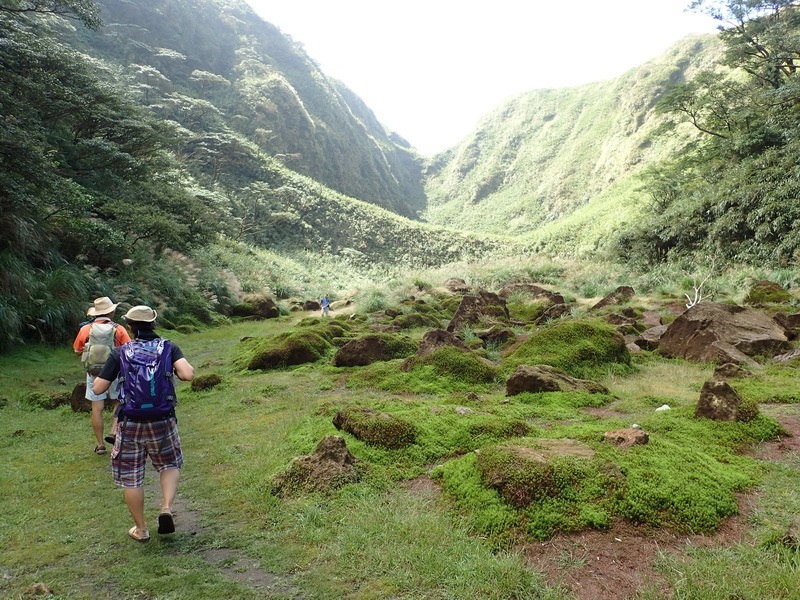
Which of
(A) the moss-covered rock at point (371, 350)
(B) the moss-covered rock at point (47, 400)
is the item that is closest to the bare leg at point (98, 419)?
(B) the moss-covered rock at point (47, 400)

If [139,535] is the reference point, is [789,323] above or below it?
below

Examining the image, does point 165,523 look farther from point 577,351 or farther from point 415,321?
point 415,321

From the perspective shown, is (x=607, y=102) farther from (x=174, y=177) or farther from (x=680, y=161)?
(x=174, y=177)

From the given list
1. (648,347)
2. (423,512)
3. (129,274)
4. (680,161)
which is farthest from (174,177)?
(680,161)

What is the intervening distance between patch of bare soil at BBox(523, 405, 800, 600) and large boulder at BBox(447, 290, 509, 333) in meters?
9.37

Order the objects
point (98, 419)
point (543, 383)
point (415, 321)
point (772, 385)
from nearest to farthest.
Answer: point (98, 419)
point (772, 385)
point (543, 383)
point (415, 321)

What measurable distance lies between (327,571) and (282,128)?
64.7 metres

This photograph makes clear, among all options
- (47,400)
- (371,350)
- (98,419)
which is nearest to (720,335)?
(371,350)

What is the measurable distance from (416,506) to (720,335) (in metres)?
7.78

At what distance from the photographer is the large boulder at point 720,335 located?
8.61m

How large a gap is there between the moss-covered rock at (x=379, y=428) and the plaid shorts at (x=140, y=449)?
1.80m

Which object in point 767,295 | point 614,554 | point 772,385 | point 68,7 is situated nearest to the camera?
point 614,554

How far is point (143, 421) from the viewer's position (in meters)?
3.71

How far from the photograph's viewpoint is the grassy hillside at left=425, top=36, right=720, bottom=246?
179ft
